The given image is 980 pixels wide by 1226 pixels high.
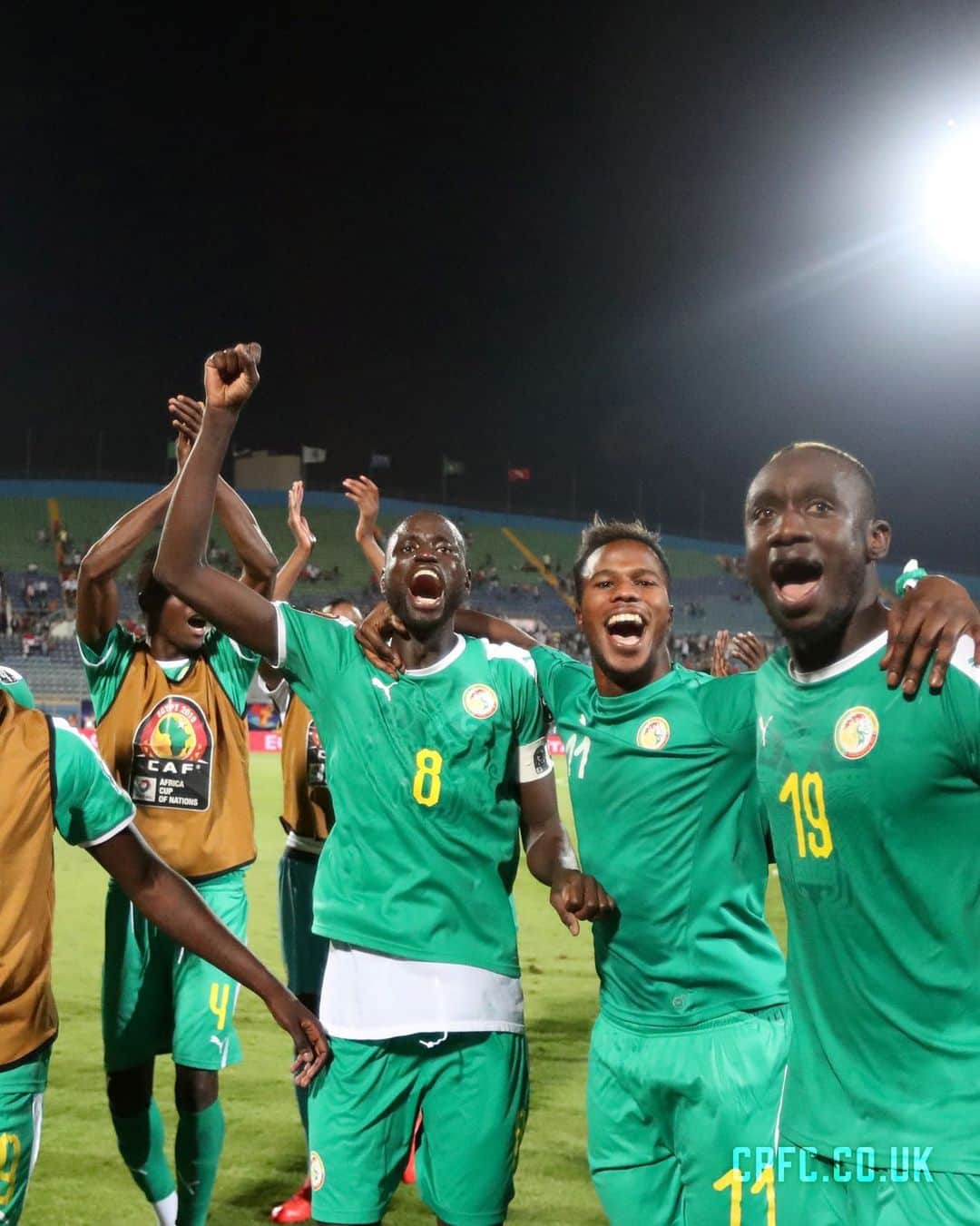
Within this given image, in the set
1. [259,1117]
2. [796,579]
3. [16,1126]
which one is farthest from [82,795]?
[259,1117]

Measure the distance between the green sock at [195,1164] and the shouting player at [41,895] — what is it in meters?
1.72

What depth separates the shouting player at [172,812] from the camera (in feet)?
15.2

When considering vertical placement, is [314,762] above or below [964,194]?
below

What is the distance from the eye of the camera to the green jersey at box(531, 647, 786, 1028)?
11.0 feet

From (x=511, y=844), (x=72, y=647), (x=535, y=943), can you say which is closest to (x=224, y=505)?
(x=511, y=844)

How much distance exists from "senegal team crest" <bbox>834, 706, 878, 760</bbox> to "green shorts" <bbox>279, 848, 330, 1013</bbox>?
139 inches

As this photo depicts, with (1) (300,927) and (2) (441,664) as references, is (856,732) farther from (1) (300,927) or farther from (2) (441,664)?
(1) (300,927)

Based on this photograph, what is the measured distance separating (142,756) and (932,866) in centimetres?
345

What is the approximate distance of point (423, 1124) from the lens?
140 inches

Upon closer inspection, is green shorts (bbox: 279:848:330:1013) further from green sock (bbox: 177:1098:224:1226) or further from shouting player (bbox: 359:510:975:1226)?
shouting player (bbox: 359:510:975:1226)

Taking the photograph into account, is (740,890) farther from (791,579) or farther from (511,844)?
(791,579)

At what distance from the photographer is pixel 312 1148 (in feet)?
11.5

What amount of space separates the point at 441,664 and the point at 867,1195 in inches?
75.5

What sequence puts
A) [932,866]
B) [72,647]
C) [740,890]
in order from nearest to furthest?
1. [932,866]
2. [740,890]
3. [72,647]
